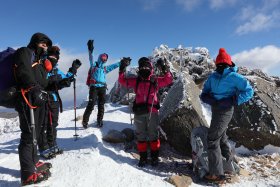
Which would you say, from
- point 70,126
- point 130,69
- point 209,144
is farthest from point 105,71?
point 130,69

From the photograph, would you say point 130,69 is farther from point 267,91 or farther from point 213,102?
point 213,102

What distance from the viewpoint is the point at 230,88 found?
713 centimetres

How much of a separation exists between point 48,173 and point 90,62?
15.4ft

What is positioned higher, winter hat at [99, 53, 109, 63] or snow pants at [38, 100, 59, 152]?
winter hat at [99, 53, 109, 63]

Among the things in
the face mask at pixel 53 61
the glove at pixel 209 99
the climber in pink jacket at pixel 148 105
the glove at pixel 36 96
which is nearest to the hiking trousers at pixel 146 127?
the climber in pink jacket at pixel 148 105

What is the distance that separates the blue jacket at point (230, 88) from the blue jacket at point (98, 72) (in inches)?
142

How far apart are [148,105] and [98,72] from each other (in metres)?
2.60

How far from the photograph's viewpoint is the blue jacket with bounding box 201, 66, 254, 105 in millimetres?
6969

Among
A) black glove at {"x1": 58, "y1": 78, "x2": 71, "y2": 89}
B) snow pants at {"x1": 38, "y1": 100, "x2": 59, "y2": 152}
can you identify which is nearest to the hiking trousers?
black glove at {"x1": 58, "y1": 78, "x2": 71, "y2": 89}

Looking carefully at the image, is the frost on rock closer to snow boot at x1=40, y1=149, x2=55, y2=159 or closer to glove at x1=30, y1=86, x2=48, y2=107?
snow boot at x1=40, y1=149, x2=55, y2=159

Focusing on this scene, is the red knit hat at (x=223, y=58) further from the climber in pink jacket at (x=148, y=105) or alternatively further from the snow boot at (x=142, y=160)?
the snow boot at (x=142, y=160)

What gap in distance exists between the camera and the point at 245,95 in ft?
22.8

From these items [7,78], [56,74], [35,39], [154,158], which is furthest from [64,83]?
[154,158]

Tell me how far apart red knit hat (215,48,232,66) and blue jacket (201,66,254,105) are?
0.60 feet
